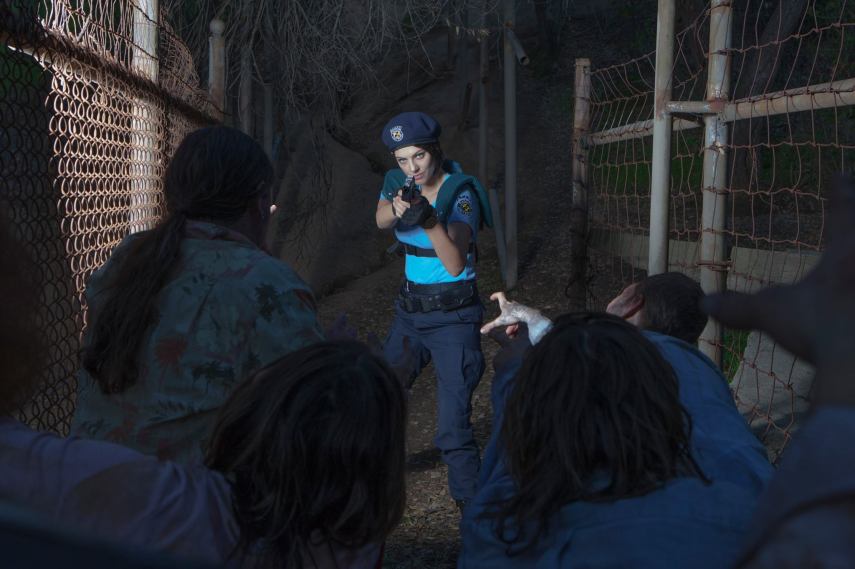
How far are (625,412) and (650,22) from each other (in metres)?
12.5

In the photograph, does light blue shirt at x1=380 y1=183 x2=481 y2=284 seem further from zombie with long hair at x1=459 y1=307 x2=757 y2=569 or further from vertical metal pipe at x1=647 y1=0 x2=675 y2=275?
zombie with long hair at x1=459 y1=307 x2=757 y2=569

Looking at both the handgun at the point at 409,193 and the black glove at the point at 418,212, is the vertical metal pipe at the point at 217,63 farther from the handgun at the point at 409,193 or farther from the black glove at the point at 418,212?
the black glove at the point at 418,212

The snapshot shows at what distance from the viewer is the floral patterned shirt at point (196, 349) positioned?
2.04 meters

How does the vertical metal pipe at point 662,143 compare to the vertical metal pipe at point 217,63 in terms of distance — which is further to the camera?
the vertical metal pipe at point 217,63

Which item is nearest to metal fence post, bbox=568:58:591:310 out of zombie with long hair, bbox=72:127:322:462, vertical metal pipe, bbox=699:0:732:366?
vertical metal pipe, bbox=699:0:732:366

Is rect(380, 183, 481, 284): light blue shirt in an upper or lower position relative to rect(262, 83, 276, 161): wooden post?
lower

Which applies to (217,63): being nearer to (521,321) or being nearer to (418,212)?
(418,212)

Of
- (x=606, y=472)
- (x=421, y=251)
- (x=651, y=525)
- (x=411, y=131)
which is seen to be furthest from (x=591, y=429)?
(x=411, y=131)

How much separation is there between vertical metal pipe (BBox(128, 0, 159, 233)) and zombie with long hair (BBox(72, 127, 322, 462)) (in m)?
1.42

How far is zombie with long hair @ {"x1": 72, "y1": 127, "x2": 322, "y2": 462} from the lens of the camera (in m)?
2.04

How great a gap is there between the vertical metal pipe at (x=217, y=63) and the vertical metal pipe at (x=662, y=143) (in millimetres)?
2542

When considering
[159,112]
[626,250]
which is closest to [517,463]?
[159,112]

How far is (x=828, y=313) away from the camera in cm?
67

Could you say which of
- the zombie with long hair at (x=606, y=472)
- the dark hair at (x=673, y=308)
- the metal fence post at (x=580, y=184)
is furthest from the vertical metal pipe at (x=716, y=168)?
the zombie with long hair at (x=606, y=472)
